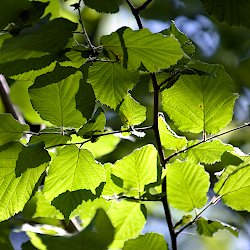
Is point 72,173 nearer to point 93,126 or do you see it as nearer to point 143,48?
point 93,126

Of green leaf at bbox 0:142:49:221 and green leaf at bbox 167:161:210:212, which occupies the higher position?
green leaf at bbox 0:142:49:221

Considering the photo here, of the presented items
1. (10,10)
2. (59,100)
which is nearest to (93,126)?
(59,100)

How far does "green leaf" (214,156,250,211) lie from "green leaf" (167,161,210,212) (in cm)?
3

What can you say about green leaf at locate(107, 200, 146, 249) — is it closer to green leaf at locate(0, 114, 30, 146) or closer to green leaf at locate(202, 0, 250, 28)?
green leaf at locate(0, 114, 30, 146)

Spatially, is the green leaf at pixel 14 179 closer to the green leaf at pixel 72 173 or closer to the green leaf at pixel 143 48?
the green leaf at pixel 72 173

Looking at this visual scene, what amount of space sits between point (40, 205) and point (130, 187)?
7.0 inches

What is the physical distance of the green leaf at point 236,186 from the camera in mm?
693

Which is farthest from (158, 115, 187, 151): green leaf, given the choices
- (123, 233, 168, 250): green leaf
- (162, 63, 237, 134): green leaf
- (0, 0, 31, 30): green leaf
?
(0, 0, 31, 30): green leaf

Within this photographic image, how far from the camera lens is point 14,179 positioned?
2.20 ft

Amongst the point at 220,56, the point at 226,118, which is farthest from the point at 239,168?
the point at 220,56

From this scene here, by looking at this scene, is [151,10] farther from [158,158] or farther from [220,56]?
[158,158]

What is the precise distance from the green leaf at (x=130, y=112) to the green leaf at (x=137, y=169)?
0.11 ft

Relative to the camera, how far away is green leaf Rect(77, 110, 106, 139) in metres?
0.68

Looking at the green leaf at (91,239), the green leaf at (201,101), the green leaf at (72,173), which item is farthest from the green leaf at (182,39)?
the green leaf at (91,239)
